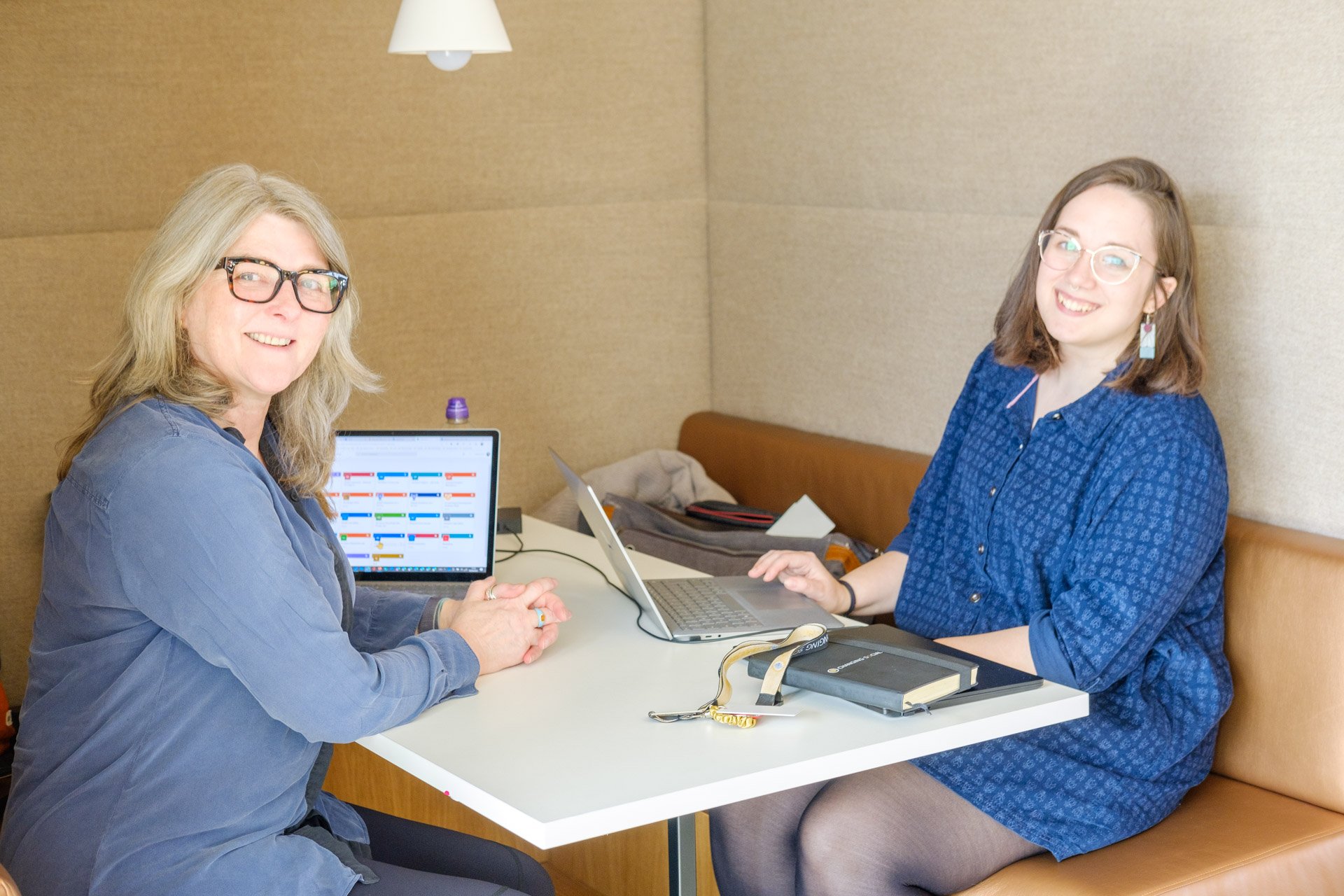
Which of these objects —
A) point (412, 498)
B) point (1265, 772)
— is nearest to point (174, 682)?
point (412, 498)

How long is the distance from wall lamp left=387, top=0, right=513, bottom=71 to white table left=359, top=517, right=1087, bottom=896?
1137 millimetres

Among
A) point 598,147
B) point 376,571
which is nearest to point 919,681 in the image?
point 376,571

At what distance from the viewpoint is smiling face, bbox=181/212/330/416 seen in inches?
62.0

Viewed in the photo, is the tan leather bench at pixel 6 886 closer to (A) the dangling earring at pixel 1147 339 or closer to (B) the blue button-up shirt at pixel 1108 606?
(B) the blue button-up shirt at pixel 1108 606

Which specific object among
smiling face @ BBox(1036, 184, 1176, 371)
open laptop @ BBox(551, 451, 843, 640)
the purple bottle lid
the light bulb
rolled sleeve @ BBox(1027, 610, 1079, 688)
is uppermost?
the light bulb

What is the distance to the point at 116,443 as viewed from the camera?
4.77 feet

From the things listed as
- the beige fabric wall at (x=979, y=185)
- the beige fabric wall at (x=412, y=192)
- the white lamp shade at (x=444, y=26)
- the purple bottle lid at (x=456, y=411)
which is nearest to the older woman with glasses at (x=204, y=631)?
the white lamp shade at (x=444, y=26)

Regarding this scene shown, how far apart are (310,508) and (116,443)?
365 mm

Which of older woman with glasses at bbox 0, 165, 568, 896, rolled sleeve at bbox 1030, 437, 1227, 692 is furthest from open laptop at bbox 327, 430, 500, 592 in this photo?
rolled sleeve at bbox 1030, 437, 1227, 692

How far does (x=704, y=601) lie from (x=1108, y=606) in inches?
23.7

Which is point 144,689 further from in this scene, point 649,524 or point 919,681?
point 649,524

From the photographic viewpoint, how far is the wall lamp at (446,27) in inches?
92.3

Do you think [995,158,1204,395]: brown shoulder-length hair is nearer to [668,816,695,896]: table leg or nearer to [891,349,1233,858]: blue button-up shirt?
[891,349,1233,858]: blue button-up shirt

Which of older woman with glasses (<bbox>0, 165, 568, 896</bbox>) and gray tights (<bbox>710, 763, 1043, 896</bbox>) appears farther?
gray tights (<bbox>710, 763, 1043, 896</bbox>)
